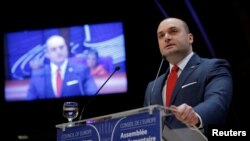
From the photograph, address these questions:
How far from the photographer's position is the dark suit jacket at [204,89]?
9.76 ft

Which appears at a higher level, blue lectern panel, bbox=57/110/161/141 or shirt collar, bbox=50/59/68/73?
shirt collar, bbox=50/59/68/73

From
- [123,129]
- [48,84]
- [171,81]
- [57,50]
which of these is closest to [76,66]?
[57,50]

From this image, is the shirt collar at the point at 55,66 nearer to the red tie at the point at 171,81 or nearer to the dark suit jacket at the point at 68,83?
the dark suit jacket at the point at 68,83

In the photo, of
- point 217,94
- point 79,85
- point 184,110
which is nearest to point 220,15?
point 79,85

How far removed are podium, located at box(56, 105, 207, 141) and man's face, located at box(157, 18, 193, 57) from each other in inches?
38.5

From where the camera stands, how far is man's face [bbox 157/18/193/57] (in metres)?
3.50

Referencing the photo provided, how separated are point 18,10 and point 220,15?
3.34m

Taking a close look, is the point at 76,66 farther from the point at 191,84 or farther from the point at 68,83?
the point at 191,84

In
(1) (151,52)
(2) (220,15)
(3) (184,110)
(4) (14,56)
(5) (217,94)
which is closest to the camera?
(3) (184,110)

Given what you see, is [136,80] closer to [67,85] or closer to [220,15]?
[67,85]

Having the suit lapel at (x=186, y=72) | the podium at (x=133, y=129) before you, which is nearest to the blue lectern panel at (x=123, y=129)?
the podium at (x=133, y=129)

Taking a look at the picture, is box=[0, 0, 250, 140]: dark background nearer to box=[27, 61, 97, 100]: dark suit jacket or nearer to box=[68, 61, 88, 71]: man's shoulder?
box=[27, 61, 97, 100]: dark suit jacket

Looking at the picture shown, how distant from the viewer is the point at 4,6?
8156mm

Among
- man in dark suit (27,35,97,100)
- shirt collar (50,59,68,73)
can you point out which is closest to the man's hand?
man in dark suit (27,35,97,100)
